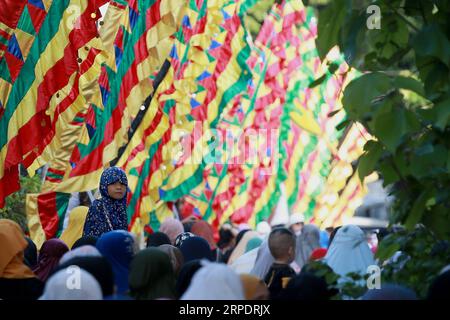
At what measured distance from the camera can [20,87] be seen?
13.0m

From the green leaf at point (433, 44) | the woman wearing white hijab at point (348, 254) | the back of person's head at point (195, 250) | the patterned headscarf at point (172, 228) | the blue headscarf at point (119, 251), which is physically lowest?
the patterned headscarf at point (172, 228)

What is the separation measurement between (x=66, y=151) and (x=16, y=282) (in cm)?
589

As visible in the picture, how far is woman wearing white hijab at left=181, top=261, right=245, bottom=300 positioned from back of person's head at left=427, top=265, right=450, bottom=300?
0.98 metres

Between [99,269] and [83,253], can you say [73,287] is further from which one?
[83,253]

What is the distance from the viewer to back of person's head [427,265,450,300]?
21.2ft

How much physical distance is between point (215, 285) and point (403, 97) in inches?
51.6

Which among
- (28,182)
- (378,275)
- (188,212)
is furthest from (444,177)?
(188,212)

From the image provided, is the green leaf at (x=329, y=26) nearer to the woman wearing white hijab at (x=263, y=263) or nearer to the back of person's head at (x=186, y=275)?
the back of person's head at (x=186, y=275)

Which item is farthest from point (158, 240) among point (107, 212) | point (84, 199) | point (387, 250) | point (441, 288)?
point (441, 288)

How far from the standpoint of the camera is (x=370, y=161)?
661 centimetres

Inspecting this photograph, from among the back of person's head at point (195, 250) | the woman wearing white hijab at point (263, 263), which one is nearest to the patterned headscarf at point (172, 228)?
the back of person's head at point (195, 250)

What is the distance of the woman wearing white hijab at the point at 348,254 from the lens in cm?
987

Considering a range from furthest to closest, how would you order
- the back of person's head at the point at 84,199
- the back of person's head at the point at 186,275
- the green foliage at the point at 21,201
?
the green foliage at the point at 21,201 < the back of person's head at the point at 84,199 < the back of person's head at the point at 186,275

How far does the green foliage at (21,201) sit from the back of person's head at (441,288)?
9771 millimetres
